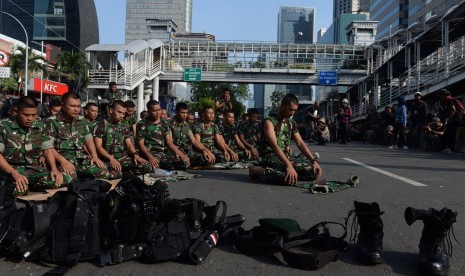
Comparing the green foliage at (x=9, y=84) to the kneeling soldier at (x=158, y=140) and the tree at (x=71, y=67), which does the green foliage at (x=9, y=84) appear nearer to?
the tree at (x=71, y=67)

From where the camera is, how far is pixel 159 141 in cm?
857

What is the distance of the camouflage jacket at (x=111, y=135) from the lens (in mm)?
7746

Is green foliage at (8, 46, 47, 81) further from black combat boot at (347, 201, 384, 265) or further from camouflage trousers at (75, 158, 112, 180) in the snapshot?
black combat boot at (347, 201, 384, 265)

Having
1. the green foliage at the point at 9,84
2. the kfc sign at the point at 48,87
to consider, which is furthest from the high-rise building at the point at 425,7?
the green foliage at the point at 9,84

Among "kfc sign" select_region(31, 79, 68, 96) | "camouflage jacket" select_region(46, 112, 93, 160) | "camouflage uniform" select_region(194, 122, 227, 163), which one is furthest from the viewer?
"kfc sign" select_region(31, 79, 68, 96)

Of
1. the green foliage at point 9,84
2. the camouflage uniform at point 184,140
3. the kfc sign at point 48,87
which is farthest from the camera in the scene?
the green foliage at point 9,84

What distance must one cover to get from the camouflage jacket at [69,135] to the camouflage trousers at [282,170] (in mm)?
2858

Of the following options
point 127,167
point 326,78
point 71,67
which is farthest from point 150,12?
point 127,167

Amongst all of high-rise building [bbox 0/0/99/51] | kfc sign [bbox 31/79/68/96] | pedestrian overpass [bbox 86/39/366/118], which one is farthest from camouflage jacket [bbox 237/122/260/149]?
high-rise building [bbox 0/0/99/51]

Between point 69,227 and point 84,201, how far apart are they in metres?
0.22

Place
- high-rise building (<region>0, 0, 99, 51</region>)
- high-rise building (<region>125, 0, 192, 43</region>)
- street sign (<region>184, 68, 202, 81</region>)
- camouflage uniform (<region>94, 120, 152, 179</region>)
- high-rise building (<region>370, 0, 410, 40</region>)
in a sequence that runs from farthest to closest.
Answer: high-rise building (<region>125, 0, 192, 43</region>)
high-rise building (<region>0, 0, 99, 51</region>)
high-rise building (<region>370, 0, 410, 40</region>)
street sign (<region>184, 68, 202, 81</region>)
camouflage uniform (<region>94, 120, 152, 179</region>)

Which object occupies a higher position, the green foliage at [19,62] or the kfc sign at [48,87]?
the green foliage at [19,62]

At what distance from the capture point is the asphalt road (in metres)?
3.07

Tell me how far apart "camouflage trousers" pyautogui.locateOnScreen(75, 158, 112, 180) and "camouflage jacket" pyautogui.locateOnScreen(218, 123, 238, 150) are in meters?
4.31
